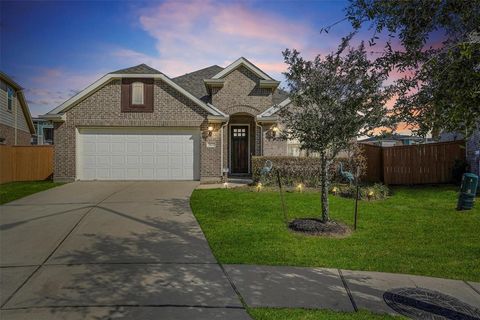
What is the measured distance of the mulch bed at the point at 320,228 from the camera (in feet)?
24.8

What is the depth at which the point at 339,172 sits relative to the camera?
15.6 metres

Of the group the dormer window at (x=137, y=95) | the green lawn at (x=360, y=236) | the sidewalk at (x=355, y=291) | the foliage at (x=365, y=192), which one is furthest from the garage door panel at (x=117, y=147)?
the sidewalk at (x=355, y=291)

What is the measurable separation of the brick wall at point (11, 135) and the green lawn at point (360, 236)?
58.7 ft

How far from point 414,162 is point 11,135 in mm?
26298

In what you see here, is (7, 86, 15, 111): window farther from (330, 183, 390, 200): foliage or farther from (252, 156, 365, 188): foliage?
(330, 183, 390, 200): foliage

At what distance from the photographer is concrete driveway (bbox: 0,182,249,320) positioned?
403cm

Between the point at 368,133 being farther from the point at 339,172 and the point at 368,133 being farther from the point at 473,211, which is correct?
the point at 339,172

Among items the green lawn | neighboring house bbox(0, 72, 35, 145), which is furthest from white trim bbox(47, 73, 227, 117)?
neighboring house bbox(0, 72, 35, 145)

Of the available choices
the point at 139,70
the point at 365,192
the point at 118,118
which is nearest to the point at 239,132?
the point at 139,70

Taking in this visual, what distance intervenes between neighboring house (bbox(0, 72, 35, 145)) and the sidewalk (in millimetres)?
23808

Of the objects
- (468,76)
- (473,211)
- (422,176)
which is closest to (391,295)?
(468,76)

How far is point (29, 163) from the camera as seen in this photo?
19828 mm

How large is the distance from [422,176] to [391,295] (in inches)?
503

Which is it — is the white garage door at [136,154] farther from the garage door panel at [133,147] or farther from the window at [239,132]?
the window at [239,132]
